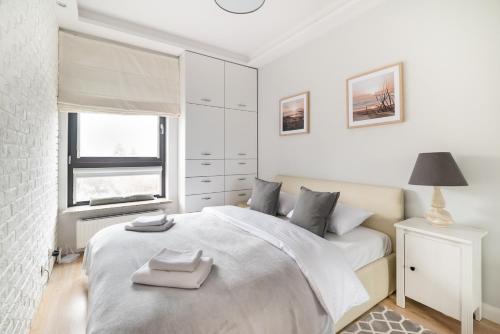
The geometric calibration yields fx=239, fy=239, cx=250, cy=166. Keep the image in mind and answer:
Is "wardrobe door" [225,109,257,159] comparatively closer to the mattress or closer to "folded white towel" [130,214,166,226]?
"folded white towel" [130,214,166,226]

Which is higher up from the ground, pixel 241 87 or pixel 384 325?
pixel 241 87

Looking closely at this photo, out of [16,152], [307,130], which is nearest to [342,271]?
[307,130]

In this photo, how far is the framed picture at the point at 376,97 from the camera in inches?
86.5

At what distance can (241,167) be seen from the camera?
150 inches

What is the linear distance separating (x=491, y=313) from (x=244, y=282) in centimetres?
189

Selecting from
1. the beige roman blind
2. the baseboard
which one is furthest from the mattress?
the beige roman blind

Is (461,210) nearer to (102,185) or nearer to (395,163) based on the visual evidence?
(395,163)

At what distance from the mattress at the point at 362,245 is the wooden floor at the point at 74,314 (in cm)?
41

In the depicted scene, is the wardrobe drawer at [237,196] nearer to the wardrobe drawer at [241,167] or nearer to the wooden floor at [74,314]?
the wardrobe drawer at [241,167]

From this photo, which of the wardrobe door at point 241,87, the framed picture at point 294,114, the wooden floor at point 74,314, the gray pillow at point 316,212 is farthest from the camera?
the wardrobe door at point 241,87

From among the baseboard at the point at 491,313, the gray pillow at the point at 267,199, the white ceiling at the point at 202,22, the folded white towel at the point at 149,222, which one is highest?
the white ceiling at the point at 202,22


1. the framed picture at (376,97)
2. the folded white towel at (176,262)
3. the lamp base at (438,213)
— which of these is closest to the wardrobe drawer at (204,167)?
the framed picture at (376,97)

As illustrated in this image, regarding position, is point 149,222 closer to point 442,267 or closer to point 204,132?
point 204,132

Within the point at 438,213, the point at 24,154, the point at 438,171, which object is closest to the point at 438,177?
the point at 438,171
